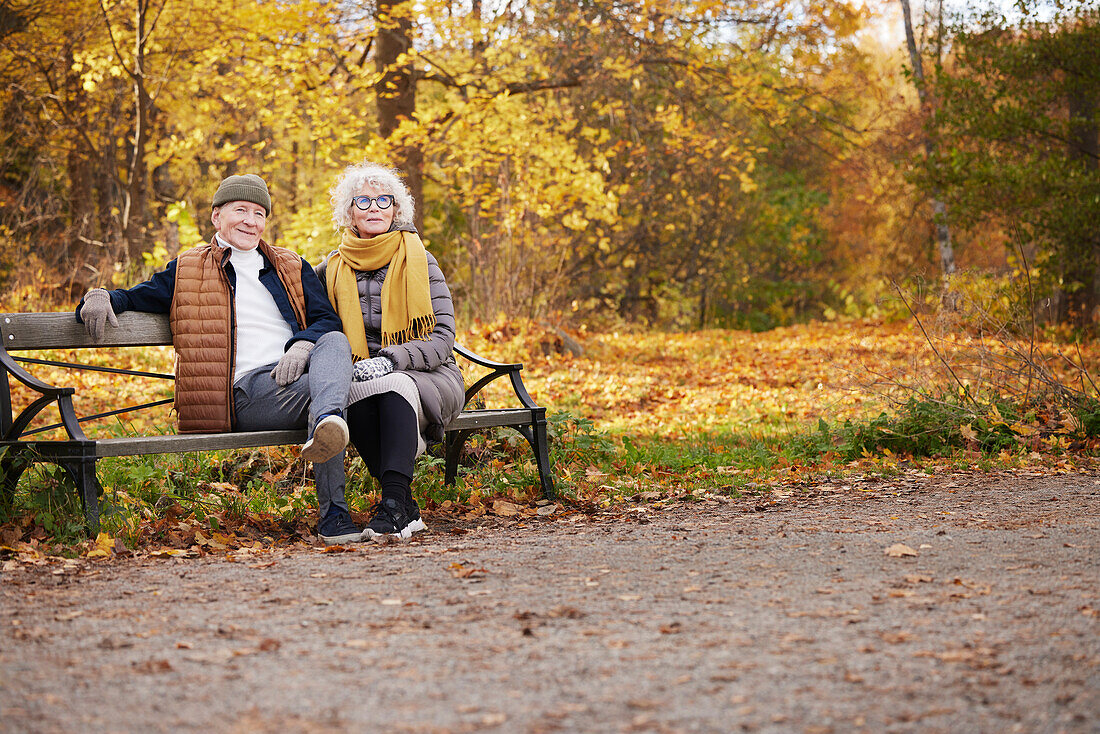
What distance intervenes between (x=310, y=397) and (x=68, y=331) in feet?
3.45

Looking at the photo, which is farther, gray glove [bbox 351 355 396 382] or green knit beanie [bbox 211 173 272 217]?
green knit beanie [bbox 211 173 272 217]

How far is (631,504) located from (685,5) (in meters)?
9.21

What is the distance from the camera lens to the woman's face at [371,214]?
4.81 m

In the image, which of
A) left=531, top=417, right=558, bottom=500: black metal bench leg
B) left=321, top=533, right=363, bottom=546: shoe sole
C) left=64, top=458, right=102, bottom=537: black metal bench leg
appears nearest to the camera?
left=64, top=458, right=102, bottom=537: black metal bench leg

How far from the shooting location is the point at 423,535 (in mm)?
4238

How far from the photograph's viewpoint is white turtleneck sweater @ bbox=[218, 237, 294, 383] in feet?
14.5

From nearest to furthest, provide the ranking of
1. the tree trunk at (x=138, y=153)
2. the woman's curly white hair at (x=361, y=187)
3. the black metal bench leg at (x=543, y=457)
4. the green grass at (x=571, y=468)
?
the green grass at (x=571, y=468) < the woman's curly white hair at (x=361, y=187) < the black metal bench leg at (x=543, y=457) < the tree trunk at (x=138, y=153)

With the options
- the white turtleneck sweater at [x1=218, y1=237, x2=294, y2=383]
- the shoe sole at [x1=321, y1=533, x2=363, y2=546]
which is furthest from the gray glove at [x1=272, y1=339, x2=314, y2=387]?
the shoe sole at [x1=321, y1=533, x2=363, y2=546]

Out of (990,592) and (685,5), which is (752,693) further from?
(685,5)

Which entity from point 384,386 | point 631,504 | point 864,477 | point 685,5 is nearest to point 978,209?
point 685,5

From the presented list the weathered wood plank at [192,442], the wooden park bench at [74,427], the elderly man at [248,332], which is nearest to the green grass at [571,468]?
the wooden park bench at [74,427]

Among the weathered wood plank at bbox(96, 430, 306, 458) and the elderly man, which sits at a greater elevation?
the elderly man

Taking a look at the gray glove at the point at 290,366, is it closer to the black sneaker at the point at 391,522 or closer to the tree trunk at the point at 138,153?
the black sneaker at the point at 391,522

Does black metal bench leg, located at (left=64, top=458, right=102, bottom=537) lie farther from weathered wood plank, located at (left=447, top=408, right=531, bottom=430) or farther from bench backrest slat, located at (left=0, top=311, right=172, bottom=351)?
weathered wood plank, located at (left=447, top=408, right=531, bottom=430)
